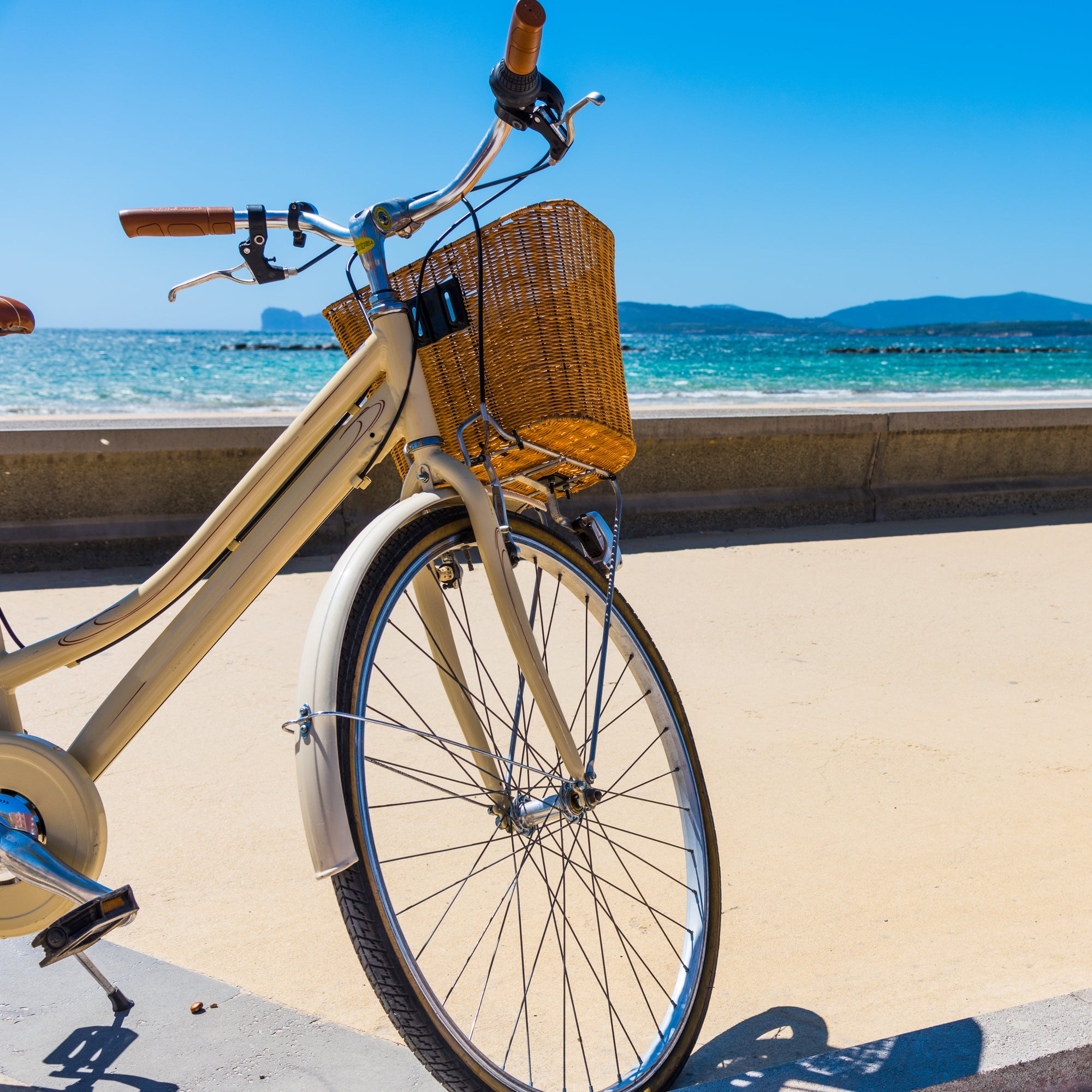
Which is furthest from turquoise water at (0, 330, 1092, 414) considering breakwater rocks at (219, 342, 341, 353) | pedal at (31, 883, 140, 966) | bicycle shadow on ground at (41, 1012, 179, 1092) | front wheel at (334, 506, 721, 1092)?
pedal at (31, 883, 140, 966)

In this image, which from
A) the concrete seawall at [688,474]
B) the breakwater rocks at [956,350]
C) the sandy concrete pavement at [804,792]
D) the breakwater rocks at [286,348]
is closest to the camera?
the sandy concrete pavement at [804,792]

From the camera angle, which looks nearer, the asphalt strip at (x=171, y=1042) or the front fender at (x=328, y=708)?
the front fender at (x=328, y=708)

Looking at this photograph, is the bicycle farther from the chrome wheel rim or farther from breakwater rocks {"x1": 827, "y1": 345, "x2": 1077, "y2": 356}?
breakwater rocks {"x1": 827, "y1": 345, "x2": 1077, "y2": 356}

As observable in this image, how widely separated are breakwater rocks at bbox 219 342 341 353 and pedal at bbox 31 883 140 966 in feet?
186

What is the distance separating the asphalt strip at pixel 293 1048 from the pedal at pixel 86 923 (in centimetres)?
37

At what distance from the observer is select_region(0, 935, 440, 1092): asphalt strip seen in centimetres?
170

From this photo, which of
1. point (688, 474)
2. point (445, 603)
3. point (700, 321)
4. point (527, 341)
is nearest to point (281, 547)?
point (445, 603)

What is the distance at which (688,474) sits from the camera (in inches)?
240

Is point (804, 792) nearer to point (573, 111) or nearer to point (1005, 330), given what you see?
point (573, 111)

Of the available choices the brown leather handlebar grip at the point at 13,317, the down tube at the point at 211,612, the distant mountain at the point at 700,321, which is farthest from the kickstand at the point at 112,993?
the distant mountain at the point at 700,321

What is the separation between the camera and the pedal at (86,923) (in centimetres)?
147

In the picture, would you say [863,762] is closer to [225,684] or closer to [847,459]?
[225,684]

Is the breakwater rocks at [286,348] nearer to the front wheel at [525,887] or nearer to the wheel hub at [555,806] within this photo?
the front wheel at [525,887]

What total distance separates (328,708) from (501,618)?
424 mm
